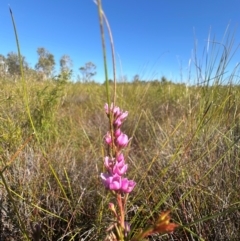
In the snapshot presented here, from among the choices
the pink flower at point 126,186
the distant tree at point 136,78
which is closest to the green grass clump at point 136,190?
the pink flower at point 126,186

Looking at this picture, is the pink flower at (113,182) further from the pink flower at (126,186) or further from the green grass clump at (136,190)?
the green grass clump at (136,190)

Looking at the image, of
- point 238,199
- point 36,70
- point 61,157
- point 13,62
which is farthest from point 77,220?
point 13,62

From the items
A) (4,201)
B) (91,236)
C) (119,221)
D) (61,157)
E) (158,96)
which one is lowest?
(91,236)

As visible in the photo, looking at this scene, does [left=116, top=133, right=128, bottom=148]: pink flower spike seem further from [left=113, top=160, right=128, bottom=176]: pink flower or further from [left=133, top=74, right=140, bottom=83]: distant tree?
[left=133, top=74, right=140, bottom=83]: distant tree

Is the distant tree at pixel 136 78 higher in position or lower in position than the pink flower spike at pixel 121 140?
higher

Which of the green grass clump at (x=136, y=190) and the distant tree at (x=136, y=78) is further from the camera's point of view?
the distant tree at (x=136, y=78)

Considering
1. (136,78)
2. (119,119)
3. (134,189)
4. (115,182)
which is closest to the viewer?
(115,182)

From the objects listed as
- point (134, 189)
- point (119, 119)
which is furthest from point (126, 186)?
point (134, 189)

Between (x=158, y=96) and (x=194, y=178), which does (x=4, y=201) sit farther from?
(x=158, y=96)

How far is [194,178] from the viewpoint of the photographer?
116 centimetres

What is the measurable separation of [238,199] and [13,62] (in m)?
3.61

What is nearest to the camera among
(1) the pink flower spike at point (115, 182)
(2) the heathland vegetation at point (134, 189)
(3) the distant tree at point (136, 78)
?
(1) the pink flower spike at point (115, 182)

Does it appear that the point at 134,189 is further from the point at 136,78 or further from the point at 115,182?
the point at 136,78

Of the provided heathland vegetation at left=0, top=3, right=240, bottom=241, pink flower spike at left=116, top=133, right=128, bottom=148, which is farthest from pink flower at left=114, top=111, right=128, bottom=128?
heathland vegetation at left=0, top=3, right=240, bottom=241
